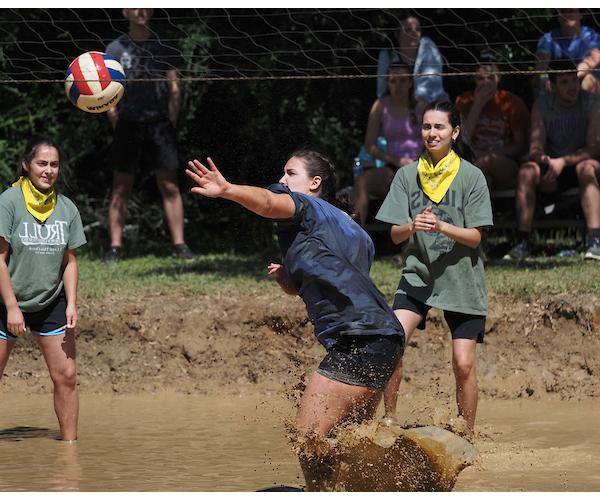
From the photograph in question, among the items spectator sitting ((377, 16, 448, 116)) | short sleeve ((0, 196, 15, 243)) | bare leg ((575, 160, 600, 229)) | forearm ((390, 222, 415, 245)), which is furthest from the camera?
spectator sitting ((377, 16, 448, 116))

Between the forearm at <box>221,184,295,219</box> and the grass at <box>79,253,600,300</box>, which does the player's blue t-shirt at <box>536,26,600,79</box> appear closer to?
the grass at <box>79,253,600,300</box>

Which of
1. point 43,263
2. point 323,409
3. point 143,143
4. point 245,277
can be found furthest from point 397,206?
point 143,143

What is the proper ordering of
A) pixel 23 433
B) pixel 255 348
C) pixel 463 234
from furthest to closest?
1. pixel 255 348
2. pixel 23 433
3. pixel 463 234

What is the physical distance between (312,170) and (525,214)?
16.9ft

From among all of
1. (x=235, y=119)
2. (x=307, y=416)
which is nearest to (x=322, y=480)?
(x=307, y=416)

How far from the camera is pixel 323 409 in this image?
17.7 ft

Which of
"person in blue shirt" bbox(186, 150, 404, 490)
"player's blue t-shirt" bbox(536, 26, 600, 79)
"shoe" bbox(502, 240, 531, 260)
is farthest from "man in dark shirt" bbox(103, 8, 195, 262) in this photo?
"person in blue shirt" bbox(186, 150, 404, 490)

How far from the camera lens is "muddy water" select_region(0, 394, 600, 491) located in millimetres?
6289

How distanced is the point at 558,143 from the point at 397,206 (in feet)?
14.0

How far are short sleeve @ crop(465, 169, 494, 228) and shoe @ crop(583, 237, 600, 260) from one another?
3545 mm

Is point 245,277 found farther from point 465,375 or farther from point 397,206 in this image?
point 465,375

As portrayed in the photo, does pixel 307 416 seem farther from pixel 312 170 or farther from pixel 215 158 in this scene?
pixel 215 158

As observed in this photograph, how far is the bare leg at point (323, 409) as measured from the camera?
538 centimetres

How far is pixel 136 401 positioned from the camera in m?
8.74
